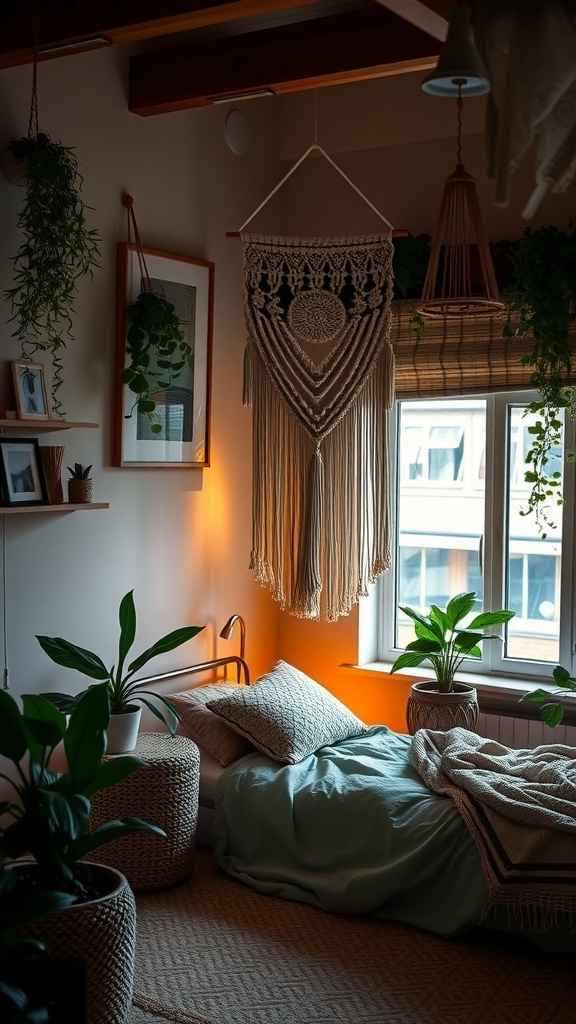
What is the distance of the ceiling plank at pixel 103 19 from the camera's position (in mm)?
2887

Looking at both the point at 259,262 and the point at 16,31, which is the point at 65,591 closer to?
the point at 259,262

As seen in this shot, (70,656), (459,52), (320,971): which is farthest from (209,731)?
(459,52)


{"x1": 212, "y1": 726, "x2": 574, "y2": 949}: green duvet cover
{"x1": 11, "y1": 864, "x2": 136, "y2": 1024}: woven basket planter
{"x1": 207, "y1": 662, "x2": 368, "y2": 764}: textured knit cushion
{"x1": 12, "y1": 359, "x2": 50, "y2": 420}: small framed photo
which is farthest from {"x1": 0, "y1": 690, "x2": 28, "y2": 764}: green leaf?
{"x1": 207, "y1": 662, "x2": 368, "y2": 764}: textured knit cushion

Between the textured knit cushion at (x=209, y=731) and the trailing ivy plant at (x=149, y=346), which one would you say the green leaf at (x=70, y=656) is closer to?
the textured knit cushion at (x=209, y=731)

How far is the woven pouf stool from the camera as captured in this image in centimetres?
347

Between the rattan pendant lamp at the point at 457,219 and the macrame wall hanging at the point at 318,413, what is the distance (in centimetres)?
34

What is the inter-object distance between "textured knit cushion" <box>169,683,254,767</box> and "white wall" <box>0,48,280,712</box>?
0.24 metres

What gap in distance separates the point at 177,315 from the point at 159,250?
0.87ft

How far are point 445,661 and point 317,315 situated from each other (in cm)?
147

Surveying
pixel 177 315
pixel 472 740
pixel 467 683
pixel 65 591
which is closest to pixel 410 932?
pixel 472 740

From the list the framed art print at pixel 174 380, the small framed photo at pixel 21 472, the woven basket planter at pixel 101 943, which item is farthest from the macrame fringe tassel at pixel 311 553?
the woven basket planter at pixel 101 943

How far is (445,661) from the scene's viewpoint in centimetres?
427

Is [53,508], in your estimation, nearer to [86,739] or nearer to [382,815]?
[86,739]

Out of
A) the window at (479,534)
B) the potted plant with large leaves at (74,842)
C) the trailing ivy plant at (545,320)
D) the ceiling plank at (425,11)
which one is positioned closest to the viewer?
the ceiling plank at (425,11)
